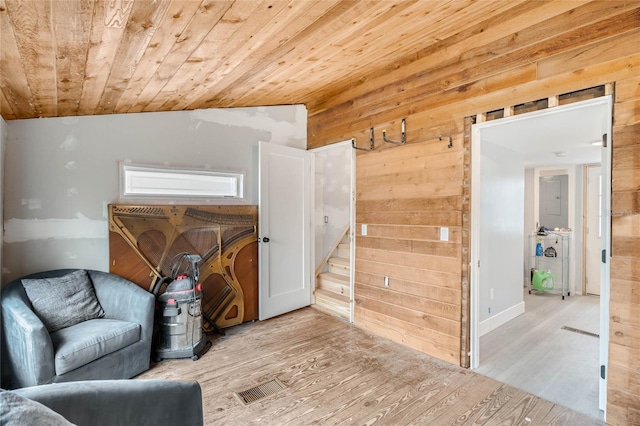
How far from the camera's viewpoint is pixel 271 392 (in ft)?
7.93

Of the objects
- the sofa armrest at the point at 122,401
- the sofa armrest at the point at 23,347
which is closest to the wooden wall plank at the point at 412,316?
the sofa armrest at the point at 122,401

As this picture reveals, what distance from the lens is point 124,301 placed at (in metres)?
2.73

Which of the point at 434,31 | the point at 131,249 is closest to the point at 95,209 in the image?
the point at 131,249

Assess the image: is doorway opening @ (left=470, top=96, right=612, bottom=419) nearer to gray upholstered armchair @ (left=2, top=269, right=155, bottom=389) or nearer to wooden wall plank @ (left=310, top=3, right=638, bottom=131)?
wooden wall plank @ (left=310, top=3, right=638, bottom=131)

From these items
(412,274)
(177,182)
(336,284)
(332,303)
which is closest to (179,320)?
(177,182)

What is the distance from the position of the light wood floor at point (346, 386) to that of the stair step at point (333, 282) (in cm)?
86

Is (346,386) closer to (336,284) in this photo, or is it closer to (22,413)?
(336,284)

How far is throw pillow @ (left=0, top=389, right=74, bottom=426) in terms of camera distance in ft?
2.62

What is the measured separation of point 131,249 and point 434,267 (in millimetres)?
Result: 2844

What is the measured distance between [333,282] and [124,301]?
8.21 feet

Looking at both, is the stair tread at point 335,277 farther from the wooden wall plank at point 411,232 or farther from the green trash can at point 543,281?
the green trash can at point 543,281

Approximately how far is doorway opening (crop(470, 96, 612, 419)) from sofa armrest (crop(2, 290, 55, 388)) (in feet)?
10.2

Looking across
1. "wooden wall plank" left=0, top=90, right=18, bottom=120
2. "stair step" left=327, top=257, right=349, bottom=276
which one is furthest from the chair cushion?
"stair step" left=327, top=257, right=349, bottom=276

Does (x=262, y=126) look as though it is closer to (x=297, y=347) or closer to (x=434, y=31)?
(x=434, y=31)
